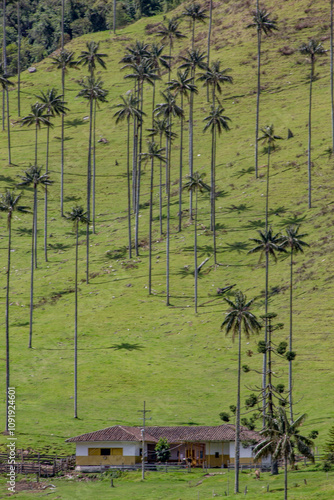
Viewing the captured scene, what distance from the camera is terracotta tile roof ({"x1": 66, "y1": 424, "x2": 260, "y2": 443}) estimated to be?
76938mm

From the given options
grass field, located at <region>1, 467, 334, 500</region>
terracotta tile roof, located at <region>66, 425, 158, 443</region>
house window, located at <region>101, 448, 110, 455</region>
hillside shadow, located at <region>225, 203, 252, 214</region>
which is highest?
hillside shadow, located at <region>225, 203, 252, 214</region>

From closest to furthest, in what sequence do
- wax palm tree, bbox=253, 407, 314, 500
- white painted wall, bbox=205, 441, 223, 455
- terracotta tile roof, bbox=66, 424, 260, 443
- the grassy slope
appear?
wax palm tree, bbox=253, 407, 314, 500 < terracotta tile roof, bbox=66, 424, 260, 443 < white painted wall, bbox=205, 441, 223, 455 < the grassy slope

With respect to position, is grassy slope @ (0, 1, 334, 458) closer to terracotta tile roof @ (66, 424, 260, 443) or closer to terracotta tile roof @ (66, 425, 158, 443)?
terracotta tile roof @ (66, 425, 158, 443)

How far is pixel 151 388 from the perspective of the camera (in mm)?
92750

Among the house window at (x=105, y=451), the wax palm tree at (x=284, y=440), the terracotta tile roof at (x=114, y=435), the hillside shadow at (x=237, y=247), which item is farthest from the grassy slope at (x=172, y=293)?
the wax palm tree at (x=284, y=440)

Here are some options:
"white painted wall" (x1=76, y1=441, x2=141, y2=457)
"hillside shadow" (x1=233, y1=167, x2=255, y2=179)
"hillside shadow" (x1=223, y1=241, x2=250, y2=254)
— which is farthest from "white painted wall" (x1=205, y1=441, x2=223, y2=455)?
"hillside shadow" (x1=233, y1=167, x2=255, y2=179)

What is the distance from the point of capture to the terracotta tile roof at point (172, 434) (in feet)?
252

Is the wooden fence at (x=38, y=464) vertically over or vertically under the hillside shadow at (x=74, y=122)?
under

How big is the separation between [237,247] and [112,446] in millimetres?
54860

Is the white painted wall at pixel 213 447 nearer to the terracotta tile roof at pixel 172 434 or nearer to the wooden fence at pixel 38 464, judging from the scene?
the terracotta tile roof at pixel 172 434

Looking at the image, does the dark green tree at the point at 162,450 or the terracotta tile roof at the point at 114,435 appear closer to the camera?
the terracotta tile roof at the point at 114,435

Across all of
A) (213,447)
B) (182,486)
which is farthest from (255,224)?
(182,486)

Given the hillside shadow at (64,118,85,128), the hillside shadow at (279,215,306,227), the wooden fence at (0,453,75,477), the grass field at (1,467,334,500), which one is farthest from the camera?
the hillside shadow at (64,118,85,128)

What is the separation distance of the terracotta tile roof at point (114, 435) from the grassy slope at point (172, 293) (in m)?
3.00
